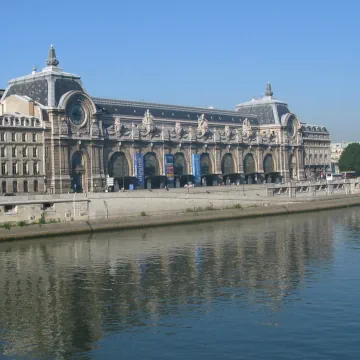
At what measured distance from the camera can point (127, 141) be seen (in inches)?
4131

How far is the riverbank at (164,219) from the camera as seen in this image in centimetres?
6662

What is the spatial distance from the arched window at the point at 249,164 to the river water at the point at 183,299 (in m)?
65.7

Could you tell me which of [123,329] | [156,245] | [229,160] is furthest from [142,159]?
[123,329]

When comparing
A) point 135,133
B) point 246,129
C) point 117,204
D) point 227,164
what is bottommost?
point 117,204

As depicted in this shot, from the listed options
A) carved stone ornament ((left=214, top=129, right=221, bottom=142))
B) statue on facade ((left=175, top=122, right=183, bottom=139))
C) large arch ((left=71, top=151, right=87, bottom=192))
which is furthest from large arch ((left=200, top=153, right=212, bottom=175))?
large arch ((left=71, top=151, right=87, bottom=192))

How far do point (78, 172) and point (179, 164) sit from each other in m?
21.5

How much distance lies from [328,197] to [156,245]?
56606 millimetres

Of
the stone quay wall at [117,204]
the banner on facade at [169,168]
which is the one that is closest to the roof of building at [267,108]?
the banner on facade at [169,168]

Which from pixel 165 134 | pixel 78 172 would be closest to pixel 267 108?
pixel 165 134

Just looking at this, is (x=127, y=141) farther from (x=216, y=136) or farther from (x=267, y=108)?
(x=267, y=108)

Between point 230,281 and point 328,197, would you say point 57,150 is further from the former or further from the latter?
point 230,281

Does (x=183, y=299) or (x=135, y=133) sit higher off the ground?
(x=135, y=133)

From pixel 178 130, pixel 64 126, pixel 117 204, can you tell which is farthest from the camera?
pixel 178 130

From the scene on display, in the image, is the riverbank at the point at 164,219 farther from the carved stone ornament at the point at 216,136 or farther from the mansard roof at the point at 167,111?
the mansard roof at the point at 167,111
